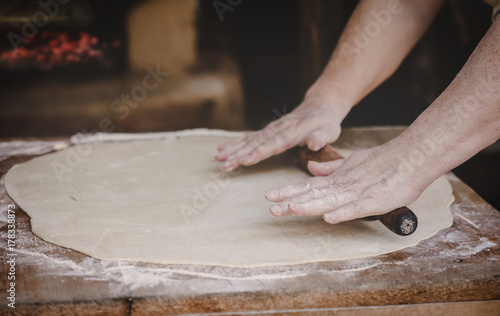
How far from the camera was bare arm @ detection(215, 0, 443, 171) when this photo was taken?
1.59 metres

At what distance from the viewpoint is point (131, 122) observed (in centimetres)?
300

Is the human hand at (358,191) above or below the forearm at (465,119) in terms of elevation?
below

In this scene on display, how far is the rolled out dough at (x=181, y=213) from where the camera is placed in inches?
40.8

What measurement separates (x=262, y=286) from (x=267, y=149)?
648mm

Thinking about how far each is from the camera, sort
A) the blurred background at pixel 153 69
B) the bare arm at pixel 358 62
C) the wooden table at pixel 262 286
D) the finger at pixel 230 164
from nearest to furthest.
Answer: the wooden table at pixel 262 286 → the finger at pixel 230 164 → the bare arm at pixel 358 62 → the blurred background at pixel 153 69

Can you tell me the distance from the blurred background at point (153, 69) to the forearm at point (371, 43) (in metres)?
1.06

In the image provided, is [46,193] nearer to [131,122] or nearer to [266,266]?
[266,266]

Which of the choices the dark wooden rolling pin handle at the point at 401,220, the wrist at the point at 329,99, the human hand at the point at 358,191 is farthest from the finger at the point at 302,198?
the wrist at the point at 329,99

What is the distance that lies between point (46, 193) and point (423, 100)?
2.26 metres

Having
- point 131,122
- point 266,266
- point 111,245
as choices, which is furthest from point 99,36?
point 266,266

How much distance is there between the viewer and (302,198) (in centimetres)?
109

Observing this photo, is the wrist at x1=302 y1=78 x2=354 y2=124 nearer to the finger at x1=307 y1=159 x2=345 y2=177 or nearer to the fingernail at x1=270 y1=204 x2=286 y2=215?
the finger at x1=307 y1=159 x2=345 y2=177

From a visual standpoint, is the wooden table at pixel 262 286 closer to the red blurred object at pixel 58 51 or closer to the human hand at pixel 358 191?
the human hand at pixel 358 191

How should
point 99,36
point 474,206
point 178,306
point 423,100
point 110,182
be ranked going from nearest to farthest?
point 178,306
point 474,206
point 110,182
point 423,100
point 99,36
